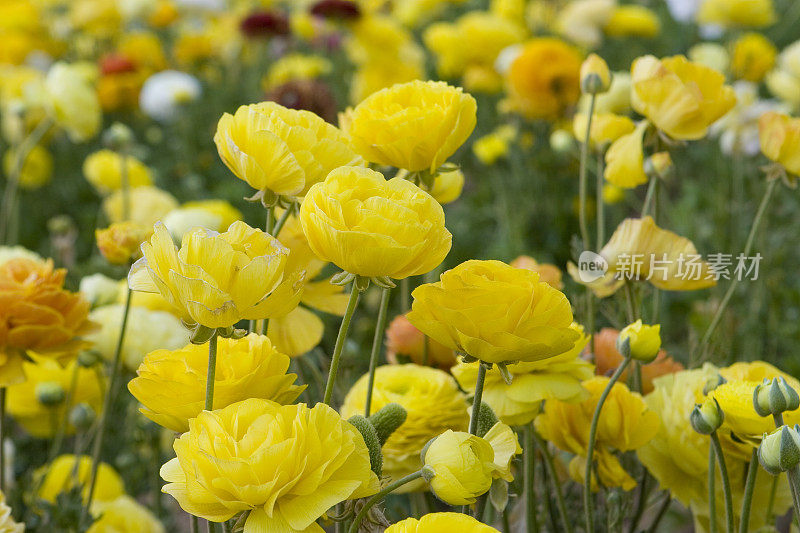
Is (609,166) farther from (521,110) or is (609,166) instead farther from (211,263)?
(521,110)

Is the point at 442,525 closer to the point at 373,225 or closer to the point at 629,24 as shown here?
the point at 373,225

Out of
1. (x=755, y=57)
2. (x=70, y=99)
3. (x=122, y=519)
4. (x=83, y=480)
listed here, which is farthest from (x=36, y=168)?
(x=755, y=57)

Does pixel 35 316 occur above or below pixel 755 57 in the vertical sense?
above

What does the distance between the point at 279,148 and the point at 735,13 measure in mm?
1637

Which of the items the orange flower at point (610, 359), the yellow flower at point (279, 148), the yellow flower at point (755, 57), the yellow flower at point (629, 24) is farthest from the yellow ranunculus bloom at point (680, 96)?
the yellow flower at point (629, 24)

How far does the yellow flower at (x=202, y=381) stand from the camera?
0.45 meters

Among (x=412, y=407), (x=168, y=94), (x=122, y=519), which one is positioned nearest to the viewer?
(x=412, y=407)

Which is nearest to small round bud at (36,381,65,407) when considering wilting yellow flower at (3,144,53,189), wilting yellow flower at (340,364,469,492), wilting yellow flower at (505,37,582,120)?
wilting yellow flower at (340,364,469,492)

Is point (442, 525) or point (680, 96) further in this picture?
point (680, 96)

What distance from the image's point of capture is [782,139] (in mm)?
701

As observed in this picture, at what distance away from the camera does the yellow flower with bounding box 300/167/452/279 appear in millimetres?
414

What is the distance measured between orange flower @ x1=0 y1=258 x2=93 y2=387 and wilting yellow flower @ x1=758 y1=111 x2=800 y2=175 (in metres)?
0.56

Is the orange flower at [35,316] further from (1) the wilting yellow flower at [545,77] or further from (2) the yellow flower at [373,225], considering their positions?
(1) the wilting yellow flower at [545,77]

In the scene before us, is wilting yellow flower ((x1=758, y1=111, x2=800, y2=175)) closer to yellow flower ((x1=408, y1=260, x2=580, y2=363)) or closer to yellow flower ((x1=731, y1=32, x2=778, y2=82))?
yellow flower ((x1=408, y1=260, x2=580, y2=363))
